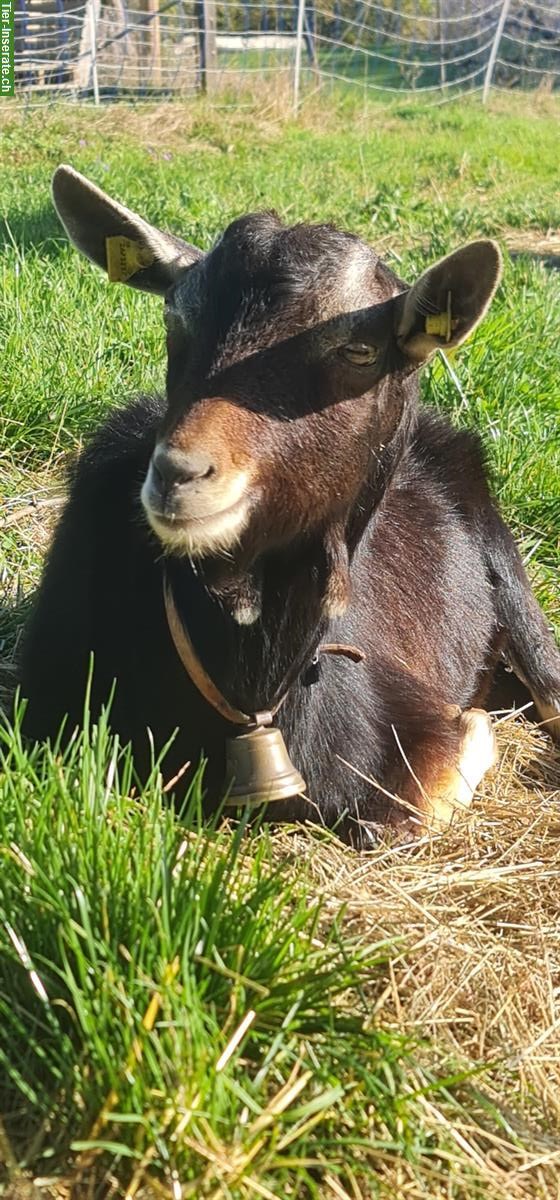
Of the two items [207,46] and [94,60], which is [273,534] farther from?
[207,46]

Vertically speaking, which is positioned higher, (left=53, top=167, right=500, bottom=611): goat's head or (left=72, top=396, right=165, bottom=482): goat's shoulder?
(left=53, top=167, right=500, bottom=611): goat's head

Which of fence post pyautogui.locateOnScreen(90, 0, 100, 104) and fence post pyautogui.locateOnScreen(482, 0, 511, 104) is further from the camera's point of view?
fence post pyautogui.locateOnScreen(482, 0, 511, 104)

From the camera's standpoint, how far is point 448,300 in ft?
8.48

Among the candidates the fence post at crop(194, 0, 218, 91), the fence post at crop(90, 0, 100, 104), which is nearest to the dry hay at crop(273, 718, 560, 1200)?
the fence post at crop(90, 0, 100, 104)

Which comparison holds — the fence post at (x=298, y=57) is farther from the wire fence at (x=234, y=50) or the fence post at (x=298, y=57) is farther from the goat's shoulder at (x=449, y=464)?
the goat's shoulder at (x=449, y=464)

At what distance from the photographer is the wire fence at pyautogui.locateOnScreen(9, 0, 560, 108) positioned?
1631 centimetres

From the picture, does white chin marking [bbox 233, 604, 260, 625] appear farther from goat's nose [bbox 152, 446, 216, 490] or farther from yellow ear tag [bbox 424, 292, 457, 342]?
yellow ear tag [bbox 424, 292, 457, 342]

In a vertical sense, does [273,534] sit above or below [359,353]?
below

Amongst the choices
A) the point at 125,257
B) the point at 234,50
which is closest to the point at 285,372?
the point at 125,257

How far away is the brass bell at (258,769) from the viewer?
2.77m

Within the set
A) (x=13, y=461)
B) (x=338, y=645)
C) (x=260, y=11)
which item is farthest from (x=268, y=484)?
(x=260, y=11)

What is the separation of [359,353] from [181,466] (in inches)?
23.0

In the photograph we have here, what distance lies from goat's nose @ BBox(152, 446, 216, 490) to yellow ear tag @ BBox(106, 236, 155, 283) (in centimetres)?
91

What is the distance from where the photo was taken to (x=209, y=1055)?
72.9 inches
